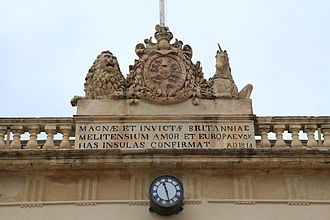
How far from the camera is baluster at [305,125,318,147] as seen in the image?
1733cm

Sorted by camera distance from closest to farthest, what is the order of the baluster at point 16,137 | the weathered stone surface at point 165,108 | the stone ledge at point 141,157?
1. the stone ledge at point 141,157
2. the baluster at point 16,137
3. the weathered stone surface at point 165,108

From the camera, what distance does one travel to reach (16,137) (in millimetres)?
17375

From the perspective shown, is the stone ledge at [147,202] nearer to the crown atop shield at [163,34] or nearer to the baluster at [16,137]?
the baluster at [16,137]

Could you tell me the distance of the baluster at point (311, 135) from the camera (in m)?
17.3

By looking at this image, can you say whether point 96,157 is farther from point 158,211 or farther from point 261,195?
point 261,195

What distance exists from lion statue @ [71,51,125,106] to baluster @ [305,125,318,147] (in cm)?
435

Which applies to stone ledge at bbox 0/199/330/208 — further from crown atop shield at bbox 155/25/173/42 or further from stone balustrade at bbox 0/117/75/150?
crown atop shield at bbox 155/25/173/42

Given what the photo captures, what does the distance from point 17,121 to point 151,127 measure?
10.0 ft

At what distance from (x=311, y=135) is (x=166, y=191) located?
3.80 meters

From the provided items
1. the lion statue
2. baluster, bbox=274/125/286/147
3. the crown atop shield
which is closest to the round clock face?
baluster, bbox=274/125/286/147

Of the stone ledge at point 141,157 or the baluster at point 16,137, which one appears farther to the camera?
the baluster at point 16,137

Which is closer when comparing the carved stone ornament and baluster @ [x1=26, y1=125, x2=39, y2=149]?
baluster @ [x1=26, y1=125, x2=39, y2=149]

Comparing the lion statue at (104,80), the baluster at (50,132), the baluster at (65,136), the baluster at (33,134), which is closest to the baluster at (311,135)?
the lion statue at (104,80)

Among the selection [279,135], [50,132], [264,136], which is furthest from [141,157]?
[279,135]
